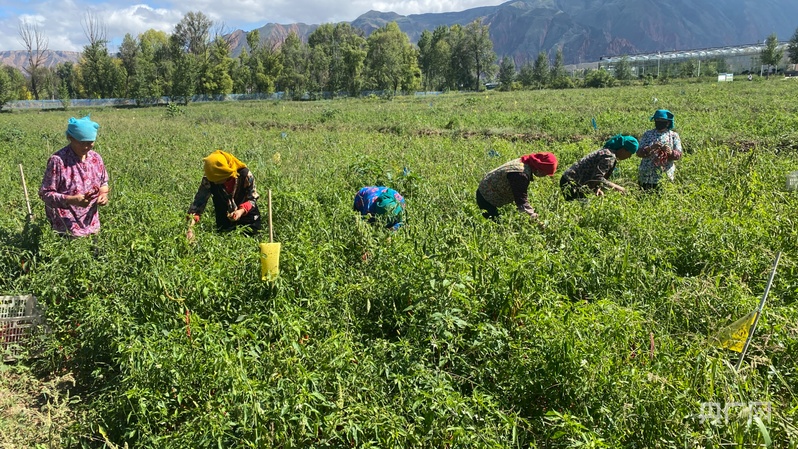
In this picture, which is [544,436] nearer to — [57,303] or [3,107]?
[57,303]

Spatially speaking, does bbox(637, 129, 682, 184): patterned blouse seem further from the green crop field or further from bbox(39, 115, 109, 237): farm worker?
bbox(39, 115, 109, 237): farm worker

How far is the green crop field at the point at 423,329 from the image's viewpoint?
212 cm

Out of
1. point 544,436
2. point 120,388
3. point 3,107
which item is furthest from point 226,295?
point 3,107

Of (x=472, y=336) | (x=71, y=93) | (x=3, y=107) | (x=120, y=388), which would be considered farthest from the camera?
(x=71, y=93)

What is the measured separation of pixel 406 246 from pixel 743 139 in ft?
29.7

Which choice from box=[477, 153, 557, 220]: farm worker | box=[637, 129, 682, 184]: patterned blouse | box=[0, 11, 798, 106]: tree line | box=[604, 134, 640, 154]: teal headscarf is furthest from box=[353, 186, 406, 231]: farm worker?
box=[0, 11, 798, 106]: tree line

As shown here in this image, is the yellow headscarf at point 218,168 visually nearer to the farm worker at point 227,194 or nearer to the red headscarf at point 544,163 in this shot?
the farm worker at point 227,194

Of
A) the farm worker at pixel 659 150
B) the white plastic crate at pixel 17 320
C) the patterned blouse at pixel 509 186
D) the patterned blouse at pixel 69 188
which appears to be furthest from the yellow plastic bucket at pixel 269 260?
the farm worker at pixel 659 150

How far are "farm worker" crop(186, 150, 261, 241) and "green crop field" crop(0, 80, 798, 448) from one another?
0.98ft

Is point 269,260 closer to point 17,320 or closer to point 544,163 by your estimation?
point 17,320

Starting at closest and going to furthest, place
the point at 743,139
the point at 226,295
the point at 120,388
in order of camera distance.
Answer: the point at 120,388 < the point at 226,295 < the point at 743,139

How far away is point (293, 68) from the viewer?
2285 inches

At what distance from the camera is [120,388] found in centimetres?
262

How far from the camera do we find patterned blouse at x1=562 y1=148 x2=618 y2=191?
501cm
